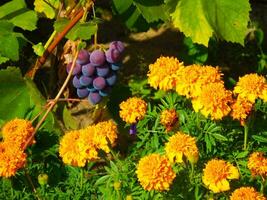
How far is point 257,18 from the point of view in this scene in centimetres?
281

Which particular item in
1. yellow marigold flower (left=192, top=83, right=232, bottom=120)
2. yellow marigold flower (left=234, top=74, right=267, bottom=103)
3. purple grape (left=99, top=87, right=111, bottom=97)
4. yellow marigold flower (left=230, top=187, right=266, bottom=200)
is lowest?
→ purple grape (left=99, top=87, right=111, bottom=97)

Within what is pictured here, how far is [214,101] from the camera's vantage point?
140cm

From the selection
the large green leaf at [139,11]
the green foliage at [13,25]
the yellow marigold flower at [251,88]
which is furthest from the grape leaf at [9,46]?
the yellow marigold flower at [251,88]

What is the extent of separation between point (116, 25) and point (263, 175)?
61.0 inches

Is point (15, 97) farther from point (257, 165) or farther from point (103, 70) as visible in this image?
point (257, 165)

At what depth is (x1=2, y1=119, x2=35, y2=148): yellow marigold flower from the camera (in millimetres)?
1502

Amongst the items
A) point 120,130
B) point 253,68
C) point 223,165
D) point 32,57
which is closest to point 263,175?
point 223,165

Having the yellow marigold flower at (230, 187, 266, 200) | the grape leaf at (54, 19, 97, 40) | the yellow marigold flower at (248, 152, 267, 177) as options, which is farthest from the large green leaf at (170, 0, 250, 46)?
the yellow marigold flower at (230, 187, 266, 200)

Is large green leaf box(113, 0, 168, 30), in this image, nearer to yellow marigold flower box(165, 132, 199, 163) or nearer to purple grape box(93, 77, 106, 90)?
purple grape box(93, 77, 106, 90)

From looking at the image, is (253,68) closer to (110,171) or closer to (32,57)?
(32,57)

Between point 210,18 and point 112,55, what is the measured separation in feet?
1.00

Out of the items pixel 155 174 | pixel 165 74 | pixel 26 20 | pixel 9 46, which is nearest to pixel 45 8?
pixel 26 20

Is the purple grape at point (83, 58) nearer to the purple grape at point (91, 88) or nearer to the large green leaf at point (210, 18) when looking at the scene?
the purple grape at point (91, 88)

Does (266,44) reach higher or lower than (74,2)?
lower
